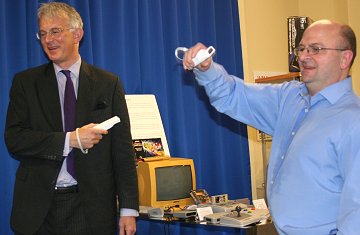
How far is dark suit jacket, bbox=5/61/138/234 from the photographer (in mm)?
2287

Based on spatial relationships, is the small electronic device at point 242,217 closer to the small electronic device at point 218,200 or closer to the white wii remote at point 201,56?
the small electronic device at point 218,200

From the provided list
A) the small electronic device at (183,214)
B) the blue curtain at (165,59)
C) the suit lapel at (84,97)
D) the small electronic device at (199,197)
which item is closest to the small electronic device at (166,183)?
the small electronic device at (199,197)

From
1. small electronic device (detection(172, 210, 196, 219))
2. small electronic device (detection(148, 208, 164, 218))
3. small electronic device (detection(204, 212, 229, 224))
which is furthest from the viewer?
small electronic device (detection(148, 208, 164, 218))

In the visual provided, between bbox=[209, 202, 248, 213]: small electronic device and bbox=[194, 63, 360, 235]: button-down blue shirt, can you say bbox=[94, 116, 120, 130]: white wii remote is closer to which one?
bbox=[194, 63, 360, 235]: button-down blue shirt

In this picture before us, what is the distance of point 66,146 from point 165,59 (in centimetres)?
190

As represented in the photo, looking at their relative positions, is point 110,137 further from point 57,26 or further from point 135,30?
point 135,30

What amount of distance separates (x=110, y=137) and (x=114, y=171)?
7.3 inches

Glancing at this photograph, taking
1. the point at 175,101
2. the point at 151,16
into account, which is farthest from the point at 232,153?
the point at 151,16

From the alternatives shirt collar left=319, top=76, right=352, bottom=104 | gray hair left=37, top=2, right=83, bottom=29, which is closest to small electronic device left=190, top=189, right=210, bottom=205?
gray hair left=37, top=2, right=83, bottom=29

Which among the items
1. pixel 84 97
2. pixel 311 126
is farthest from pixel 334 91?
pixel 84 97

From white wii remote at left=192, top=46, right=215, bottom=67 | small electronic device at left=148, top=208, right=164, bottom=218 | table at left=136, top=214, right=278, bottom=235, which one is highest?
white wii remote at left=192, top=46, right=215, bottom=67

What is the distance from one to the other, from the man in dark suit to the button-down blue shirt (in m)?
0.75

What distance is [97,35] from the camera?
3561 millimetres

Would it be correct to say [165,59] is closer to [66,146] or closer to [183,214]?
[183,214]
